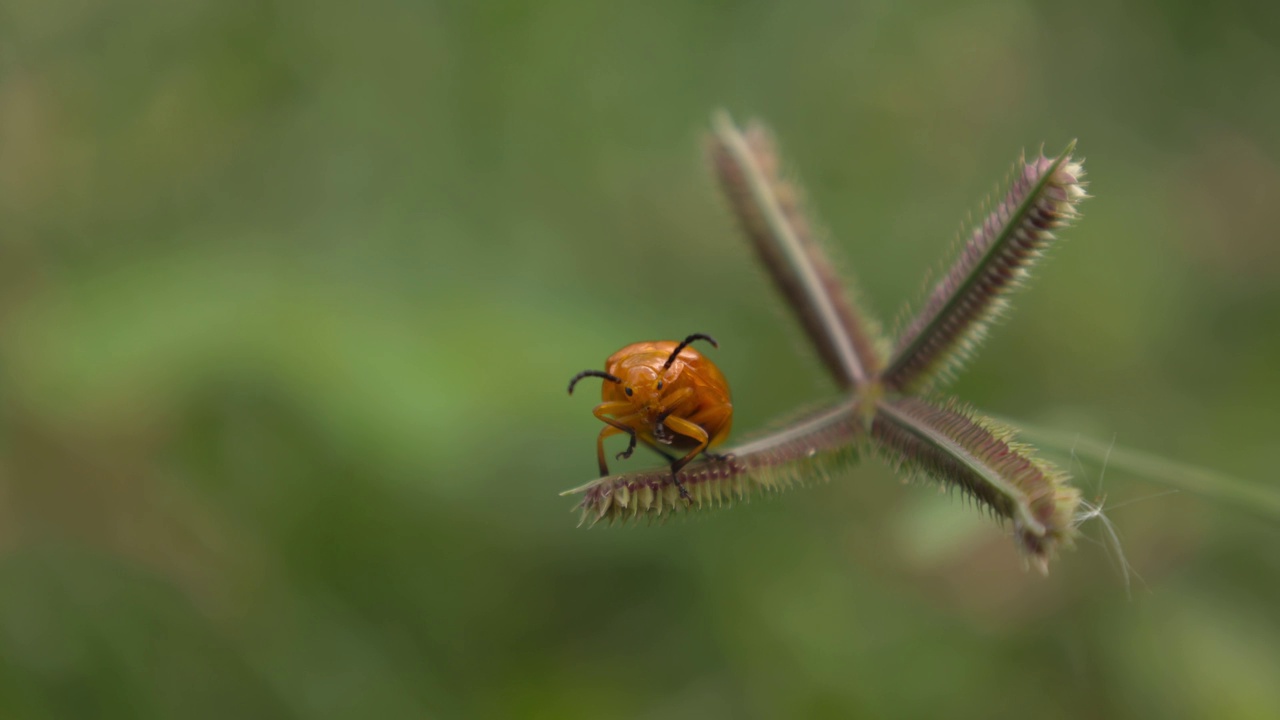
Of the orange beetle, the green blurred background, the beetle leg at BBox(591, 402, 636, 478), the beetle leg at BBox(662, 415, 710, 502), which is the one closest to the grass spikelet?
the beetle leg at BBox(662, 415, 710, 502)

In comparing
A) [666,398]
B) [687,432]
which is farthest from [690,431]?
[666,398]

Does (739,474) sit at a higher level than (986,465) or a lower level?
higher

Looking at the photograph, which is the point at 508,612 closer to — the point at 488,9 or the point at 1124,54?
the point at 488,9

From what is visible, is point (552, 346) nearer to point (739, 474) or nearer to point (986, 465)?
point (739, 474)

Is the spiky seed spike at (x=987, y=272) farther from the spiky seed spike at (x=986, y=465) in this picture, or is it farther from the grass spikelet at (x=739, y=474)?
the grass spikelet at (x=739, y=474)

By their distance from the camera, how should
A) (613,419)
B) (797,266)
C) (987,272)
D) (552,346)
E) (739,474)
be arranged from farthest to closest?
(552,346), (797,266), (613,419), (987,272), (739,474)

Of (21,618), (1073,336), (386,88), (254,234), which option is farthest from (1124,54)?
(21,618)
